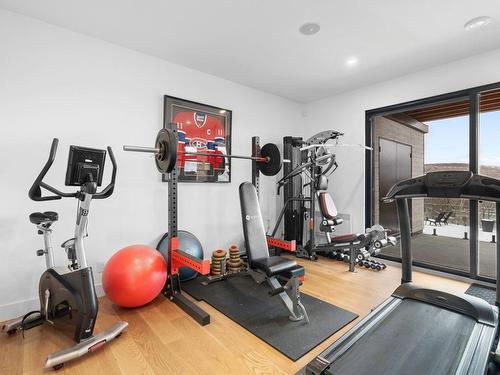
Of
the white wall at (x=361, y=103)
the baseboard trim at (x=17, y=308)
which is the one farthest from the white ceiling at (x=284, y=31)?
the baseboard trim at (x=17, y=308)

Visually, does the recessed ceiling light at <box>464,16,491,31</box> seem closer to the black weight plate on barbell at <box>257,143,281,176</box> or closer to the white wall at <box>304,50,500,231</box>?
the white wall at <box>304,50,500,231</box>

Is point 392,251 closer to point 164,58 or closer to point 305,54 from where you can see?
point 305,54

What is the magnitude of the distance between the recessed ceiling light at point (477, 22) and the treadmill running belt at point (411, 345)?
2530 mm

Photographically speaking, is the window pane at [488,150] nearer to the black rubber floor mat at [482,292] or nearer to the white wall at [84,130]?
the black rubber floor mat at [482,292]

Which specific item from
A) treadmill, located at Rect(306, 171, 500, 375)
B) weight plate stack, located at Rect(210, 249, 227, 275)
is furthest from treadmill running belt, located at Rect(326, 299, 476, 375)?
weight plate stack, located at Rect(210, 249, 227, 275)

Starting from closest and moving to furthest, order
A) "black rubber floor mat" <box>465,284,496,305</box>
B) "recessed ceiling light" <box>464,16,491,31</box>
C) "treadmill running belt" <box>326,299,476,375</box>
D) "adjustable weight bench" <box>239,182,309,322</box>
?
1. "treadmill running belt" <box>326,299,476,375</box>
2. "adjustable weight bench" <box>239,182,309,322</box>
3. "recessed ceiling light" <box>464,16,491,31</box>
4. "black rubber floor mat" <box>465,284,496,305</box>

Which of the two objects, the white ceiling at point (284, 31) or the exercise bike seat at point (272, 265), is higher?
the white ceiling at point (284, 31)

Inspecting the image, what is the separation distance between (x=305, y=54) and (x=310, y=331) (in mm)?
2830

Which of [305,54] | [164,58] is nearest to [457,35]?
[305,54]

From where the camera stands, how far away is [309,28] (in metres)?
2.46

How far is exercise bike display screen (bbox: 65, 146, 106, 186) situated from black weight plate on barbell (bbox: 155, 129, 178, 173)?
18.7 inches

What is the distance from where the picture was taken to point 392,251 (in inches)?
172

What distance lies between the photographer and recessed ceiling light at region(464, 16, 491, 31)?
7.60 feet

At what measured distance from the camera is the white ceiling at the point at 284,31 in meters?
2.17
